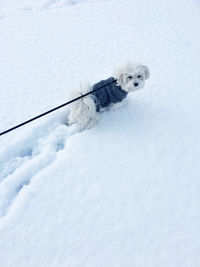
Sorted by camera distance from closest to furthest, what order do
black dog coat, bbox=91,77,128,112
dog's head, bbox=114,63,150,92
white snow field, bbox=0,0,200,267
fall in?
white snow field, bbox=0,0,200,267, dog's head, bbox=114,63,150,92, black dog coat, bbox=91,77,128,112

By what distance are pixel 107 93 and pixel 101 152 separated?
0.60 m

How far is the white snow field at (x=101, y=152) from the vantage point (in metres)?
1.88

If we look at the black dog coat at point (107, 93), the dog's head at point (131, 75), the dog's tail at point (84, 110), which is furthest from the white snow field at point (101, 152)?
the dog's head at point (131, 75)

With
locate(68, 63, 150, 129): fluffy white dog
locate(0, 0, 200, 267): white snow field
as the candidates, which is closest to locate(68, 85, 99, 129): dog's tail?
locate(68, 63, 150, 129): fluffy white dog

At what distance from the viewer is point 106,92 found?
97.2 inches

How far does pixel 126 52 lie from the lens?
347 centimetres

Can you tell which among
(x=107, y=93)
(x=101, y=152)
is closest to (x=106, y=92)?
(x=107, y=93)

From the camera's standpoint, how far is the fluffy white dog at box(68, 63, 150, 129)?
91.9 inches

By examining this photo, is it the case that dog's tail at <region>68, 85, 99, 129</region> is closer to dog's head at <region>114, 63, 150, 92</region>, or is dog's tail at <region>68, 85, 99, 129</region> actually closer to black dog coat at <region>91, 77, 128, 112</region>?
black dog coat at <region>91, 77, 128, 112</region>

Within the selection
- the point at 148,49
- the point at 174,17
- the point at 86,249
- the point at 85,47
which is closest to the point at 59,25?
the point at 85,47

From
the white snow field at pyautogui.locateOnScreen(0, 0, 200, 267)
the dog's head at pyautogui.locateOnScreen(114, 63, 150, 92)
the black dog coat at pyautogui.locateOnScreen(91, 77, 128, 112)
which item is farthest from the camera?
the black dog coat at pyautogui.locateOnScreen(91, 77, 128, 112)

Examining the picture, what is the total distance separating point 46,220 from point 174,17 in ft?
12.2

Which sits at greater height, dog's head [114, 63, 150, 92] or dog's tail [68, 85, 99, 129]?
dog's head [114, 63, 150, 92]

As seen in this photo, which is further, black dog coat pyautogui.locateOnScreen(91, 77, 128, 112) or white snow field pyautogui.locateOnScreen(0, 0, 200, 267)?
black dog coat pyautogui.locateOnScreen(91, 77, 128, 112)
